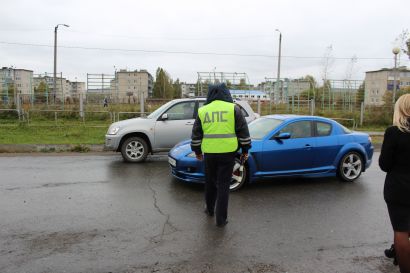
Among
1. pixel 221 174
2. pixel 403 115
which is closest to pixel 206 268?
pixel 221 174

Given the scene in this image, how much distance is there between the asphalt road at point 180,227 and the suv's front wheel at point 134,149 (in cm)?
187

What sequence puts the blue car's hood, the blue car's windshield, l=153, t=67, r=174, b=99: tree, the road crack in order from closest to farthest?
the road crack
the blue car's hood
the blue car's windshield
l=153, t=67, r=174, b=99: tree

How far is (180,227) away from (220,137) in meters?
1.30

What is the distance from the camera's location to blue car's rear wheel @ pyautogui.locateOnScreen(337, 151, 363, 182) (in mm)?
7527

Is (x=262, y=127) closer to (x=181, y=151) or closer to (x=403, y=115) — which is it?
(x=181, y=151)

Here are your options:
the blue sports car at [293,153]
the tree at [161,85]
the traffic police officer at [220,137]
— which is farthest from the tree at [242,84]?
the tree at [161,85]

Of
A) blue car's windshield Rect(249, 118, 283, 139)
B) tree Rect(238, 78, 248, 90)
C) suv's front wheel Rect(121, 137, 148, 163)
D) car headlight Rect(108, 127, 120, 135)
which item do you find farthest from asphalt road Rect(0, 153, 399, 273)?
tree Rect(238, 78, 248, 90)

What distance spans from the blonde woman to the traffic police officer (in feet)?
6.40

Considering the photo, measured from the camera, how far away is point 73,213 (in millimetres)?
5438

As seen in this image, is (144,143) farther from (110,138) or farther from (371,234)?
(371,234)

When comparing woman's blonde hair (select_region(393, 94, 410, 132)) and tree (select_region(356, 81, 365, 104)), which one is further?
tree (select_region(356, 81, 365, 104))

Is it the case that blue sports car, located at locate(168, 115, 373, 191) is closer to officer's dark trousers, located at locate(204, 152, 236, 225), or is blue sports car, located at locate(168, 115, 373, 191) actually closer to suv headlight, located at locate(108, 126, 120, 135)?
officer's dark trousers, located at locate(204, 152, 236, 225)

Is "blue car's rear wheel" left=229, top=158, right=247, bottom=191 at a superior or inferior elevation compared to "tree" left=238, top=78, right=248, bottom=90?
inferior

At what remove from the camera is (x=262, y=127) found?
7.48 meters
